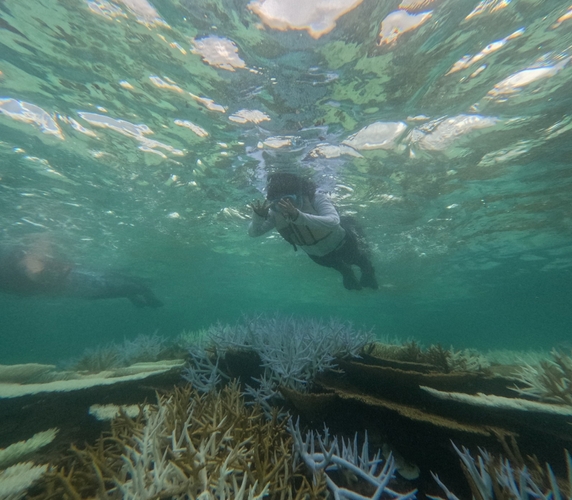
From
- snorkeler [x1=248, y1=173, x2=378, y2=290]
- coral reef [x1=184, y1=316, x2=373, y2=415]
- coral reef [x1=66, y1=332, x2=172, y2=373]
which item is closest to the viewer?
coral reef [x1=184, y1=316, x2=373, y2=415]

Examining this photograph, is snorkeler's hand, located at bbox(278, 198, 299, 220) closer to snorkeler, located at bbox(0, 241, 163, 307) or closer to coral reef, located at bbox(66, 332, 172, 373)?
coral reef, located at bbox(66, 332, 172, 373)

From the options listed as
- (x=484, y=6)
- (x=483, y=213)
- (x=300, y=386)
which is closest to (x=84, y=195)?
(x=300, y=386)

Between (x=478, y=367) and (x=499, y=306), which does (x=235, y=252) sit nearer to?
(x=478, y=367)

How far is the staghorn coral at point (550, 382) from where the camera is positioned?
376 cm

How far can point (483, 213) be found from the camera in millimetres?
15203

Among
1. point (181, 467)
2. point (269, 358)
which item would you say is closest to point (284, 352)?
point (269, 358)

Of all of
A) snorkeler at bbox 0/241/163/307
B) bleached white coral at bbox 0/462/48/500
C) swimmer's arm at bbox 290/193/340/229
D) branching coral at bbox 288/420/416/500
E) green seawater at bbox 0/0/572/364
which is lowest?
branching coral at bbox 288/420/416/500

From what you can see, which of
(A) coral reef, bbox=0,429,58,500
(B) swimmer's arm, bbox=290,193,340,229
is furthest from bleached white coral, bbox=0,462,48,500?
(B) swimmer's arm, bbox=290,193,340,229

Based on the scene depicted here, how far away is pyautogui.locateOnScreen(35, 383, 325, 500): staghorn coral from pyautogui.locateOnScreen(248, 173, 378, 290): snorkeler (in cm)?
431

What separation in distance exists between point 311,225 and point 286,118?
4.27 meters

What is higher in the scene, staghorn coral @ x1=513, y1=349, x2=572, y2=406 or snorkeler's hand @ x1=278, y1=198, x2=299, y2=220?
snorkeler's hand @ x1=278, y1=198, x2=299, y2=220

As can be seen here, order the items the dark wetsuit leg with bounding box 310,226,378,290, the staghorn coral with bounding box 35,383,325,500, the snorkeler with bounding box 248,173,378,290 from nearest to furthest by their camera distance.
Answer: the staghorn coral with bounding box 35,383,325,500
the snorkeler with bounding box 248,173,378,290
the dark wetsuit leg with bounding box 310,226,378,290

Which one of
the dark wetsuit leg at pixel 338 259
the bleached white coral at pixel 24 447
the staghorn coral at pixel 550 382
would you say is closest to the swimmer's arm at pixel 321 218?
the dark wetsuit leg at pixel 338 259

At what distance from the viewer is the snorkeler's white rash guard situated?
645cm
